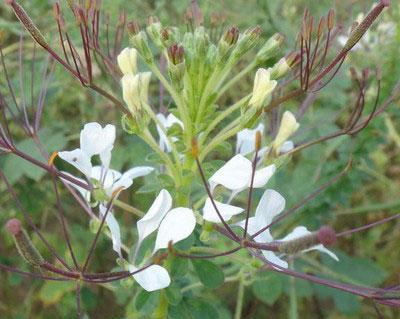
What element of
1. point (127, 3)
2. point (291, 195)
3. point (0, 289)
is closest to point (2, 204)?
point (0, 289)

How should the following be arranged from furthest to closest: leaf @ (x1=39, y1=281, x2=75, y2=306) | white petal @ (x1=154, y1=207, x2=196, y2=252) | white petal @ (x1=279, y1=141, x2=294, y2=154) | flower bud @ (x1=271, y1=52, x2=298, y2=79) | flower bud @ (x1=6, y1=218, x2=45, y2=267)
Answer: leaf @ (x1=39, y1=281, x2=75, y2=306) < white petal @ (x1=279, y1=141, x2=294, y2=154) < flower bud @ (x1=271, y1=52, x2=298, y2=79) < white petal @ (x1=154, y1=207, x2=196, y2=252) < flower bud @ (x1=6, y1=218, x2=45, y2=267)

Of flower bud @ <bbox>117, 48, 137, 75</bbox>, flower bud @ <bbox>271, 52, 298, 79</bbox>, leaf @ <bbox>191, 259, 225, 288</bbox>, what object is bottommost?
leaf @ <bbox>191, 259, 225, 288</bbox>

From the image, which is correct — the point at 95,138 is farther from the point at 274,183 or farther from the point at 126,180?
the point at 274,183

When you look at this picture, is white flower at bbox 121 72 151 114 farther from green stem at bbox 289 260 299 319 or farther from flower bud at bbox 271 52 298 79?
green stem at bbox 289 260 299 319

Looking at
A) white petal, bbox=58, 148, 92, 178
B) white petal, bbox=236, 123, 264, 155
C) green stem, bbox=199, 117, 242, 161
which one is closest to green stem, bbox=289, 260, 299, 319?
white petal, bbox=236, 123, 264, 155

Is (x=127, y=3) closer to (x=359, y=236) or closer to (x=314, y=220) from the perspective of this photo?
(x=314, y=220)

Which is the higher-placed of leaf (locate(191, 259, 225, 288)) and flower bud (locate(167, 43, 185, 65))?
flower bud (locate(167, 43, 185, 65))

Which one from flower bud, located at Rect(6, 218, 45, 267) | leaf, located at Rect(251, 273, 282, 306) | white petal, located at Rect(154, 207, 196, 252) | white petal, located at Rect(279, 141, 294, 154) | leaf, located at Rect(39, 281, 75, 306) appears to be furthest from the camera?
leaf, located at Rect(39, 281, 75, 306)
